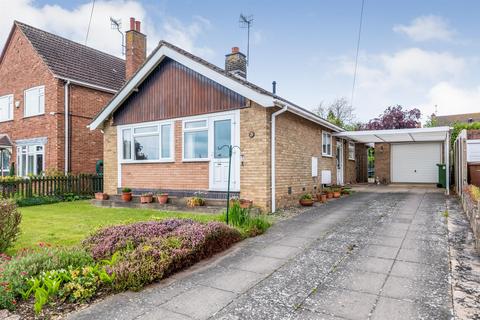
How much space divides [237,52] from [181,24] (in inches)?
150

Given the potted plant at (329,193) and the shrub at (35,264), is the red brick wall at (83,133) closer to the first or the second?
the potted plant at (329,193)

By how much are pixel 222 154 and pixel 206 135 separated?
0.98m

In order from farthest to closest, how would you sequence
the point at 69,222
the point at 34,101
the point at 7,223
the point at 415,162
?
the point at 415,162, the point at 34,101, the point at 69,222, the point at 7,223

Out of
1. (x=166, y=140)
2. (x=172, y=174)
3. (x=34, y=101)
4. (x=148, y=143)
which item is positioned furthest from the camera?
(x=34, y=101)

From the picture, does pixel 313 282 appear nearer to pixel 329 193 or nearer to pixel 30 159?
pixel 329 193

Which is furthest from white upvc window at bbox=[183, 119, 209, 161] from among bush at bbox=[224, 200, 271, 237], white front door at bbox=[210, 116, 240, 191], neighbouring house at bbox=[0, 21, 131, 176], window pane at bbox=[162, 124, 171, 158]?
neighbouring house at bbox=[0, 21, 131, 176]

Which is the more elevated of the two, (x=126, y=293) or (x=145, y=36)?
(x=145, y=36)

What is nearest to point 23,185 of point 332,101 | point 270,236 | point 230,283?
point 270,236

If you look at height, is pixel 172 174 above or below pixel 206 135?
below

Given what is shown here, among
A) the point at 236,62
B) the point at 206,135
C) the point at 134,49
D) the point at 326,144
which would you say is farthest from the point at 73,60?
the point at 326,144

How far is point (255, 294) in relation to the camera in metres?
3.85

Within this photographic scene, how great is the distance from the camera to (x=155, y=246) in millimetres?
4750

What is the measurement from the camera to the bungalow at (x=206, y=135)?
31.2ft

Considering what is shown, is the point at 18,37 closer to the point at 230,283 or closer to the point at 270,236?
the point at 270,236
